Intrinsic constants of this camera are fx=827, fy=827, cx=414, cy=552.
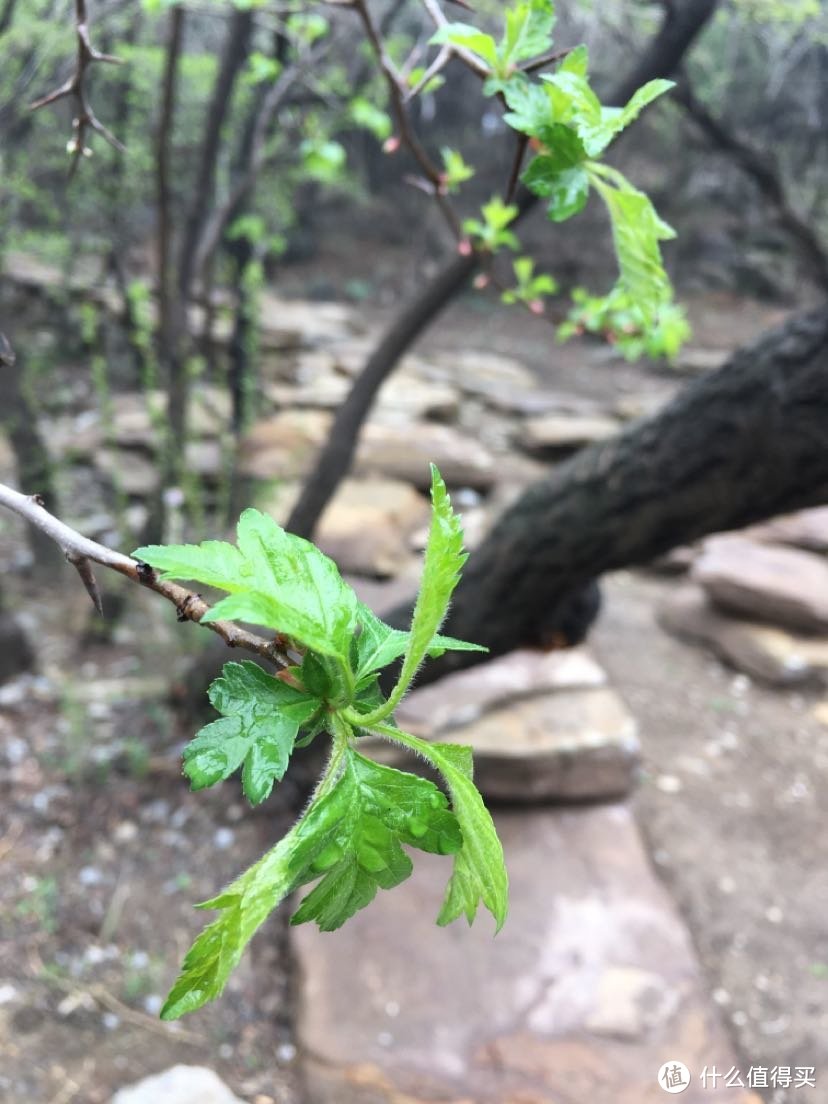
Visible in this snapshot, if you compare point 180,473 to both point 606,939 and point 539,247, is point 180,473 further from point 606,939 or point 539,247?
point 539,247

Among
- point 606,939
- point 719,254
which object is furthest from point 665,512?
point 719,254

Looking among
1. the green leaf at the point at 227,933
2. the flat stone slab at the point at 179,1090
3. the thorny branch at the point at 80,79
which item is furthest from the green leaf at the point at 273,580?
the flat stone slab at the point at 179,1090

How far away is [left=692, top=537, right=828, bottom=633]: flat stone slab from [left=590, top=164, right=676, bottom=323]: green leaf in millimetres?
4001

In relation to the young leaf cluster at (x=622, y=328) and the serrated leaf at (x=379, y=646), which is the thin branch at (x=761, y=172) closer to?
the young leaf cluster at (x=622, y=328)

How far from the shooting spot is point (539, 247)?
40.3 feet

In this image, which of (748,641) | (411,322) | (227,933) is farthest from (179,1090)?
(748,641)

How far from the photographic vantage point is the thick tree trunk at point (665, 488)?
1.67 m

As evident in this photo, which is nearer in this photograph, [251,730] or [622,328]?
[251,730]

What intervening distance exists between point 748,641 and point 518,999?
2562mm

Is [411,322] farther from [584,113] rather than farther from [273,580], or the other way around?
[273,580]

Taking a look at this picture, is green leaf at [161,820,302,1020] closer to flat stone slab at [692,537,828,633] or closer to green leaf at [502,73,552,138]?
green leaf at [502,73,552,138]

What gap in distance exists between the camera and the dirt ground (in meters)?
2.17

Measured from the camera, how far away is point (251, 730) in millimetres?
483

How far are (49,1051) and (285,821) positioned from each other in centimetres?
97
